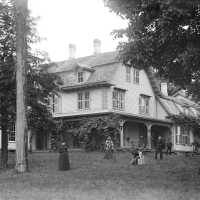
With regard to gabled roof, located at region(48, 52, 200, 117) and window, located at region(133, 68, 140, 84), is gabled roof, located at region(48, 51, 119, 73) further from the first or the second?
window, located at region(133, 68, 140, 84)

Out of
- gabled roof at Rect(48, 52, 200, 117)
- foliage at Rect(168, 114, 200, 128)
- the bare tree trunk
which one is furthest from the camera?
foliage at Rect(168, 114, 200, 128)

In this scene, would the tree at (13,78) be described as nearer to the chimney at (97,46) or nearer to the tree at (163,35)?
the tree at (163,35)

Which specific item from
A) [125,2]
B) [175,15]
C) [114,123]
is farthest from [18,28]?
[114,123]

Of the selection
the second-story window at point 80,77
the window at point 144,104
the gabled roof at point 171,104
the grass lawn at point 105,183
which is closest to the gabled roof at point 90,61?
the second-story window at point 80,77

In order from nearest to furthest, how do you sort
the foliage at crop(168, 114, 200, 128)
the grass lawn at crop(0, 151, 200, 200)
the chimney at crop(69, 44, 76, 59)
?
the grass lawn at crop(0, 151, 200, 200), the foliage at crop(168, 114, 200, 128), the chimney at crop(69, 44, 76, 59)

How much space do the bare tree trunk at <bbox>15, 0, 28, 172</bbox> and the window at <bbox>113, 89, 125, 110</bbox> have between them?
696 inches

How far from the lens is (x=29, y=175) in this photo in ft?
70.2

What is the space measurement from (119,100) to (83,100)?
116 inches

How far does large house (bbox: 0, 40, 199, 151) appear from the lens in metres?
39.6

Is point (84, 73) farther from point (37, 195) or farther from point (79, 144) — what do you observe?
point (37, 195)

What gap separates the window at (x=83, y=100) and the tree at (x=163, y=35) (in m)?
22.3

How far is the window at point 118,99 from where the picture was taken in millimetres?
40188

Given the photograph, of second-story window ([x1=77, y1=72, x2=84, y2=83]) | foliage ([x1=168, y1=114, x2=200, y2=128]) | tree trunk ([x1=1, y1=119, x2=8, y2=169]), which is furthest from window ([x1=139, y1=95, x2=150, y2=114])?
tree trunk ([x1=1, y1=119, x2=8, y2=169])

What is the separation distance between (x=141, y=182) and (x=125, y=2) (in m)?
Answer: 6.25
